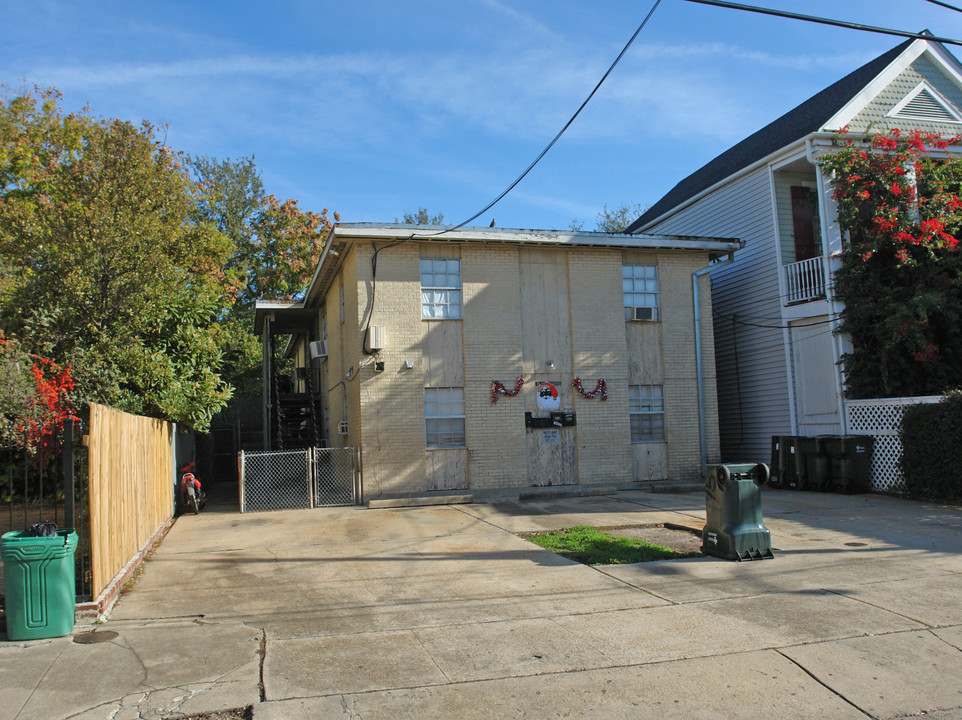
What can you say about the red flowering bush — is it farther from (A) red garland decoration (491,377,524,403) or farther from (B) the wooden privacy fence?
(A) red garland decoration (491,377,524,403)

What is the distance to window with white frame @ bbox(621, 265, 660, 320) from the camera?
704 inches

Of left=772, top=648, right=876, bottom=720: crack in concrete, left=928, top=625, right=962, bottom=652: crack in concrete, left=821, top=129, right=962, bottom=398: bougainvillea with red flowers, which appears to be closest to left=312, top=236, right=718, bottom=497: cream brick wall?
left=821, top=129, right=962, bottom=398: bougainvillea with red flowers

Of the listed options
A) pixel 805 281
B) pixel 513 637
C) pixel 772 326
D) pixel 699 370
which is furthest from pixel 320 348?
pixel 513 637

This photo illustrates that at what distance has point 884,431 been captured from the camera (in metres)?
15.1

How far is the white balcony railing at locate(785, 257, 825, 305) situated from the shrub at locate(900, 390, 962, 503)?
13.2 feet

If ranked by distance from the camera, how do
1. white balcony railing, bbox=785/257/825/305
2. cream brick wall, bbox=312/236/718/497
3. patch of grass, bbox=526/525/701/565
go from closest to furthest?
patch of grass, bbox=526/525/701/565 < cream brick wall, bbox=312/236/718/497 < white balcony railing, bbox=785/257/825/305

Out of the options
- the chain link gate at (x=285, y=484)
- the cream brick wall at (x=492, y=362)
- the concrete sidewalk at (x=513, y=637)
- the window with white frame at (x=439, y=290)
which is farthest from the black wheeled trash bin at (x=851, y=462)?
the chain link gate at (x=285, y=484)

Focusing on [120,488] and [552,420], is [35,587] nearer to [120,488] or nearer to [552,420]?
[120,488]

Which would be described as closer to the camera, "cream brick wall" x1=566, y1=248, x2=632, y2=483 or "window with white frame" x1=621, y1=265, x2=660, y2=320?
"cream brick wall" x1=566, y1=248, x2=632, y2=483

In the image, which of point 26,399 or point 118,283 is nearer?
point 26,399

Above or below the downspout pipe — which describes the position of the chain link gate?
below

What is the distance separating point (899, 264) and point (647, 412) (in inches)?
247

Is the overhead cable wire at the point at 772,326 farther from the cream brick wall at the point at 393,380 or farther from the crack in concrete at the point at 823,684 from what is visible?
the crack in concrete at the point at 823,684

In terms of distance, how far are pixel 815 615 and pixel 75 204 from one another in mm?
11538
